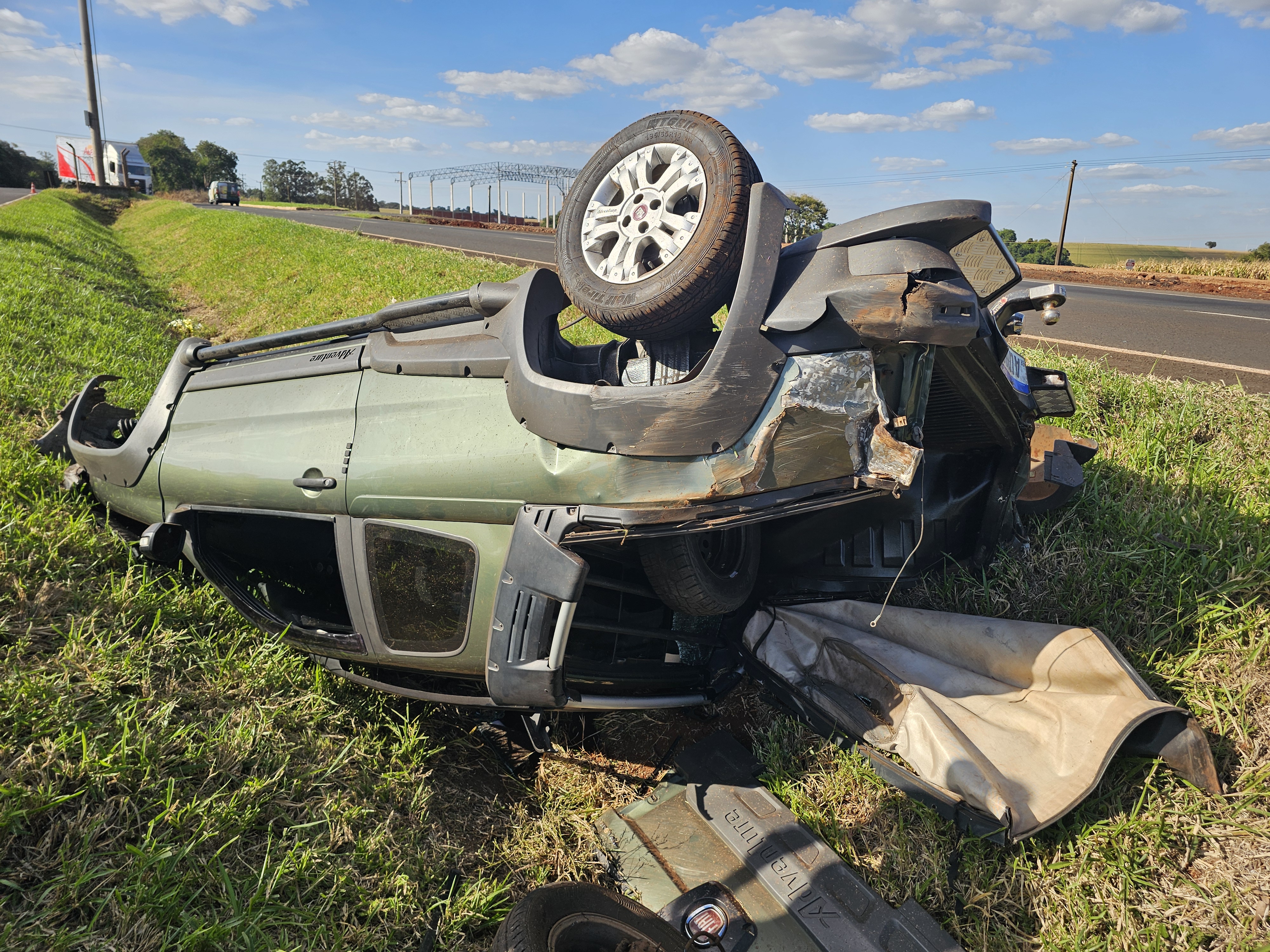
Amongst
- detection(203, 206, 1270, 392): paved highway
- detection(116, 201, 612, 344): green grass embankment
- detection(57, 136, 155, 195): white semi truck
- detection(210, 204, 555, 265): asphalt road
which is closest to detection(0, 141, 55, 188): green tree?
detection(57, 136, 155, 195): white semi truck

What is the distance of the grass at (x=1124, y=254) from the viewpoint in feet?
55.9

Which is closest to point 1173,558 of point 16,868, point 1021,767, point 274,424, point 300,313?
point 1021,767

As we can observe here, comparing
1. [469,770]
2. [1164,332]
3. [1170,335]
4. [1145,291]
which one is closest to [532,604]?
[469,770]

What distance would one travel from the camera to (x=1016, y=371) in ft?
8.75

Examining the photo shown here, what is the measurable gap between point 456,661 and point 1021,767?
1801mm

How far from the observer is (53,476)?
12.3 feet

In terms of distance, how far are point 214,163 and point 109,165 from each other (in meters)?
32.0

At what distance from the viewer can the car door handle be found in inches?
103

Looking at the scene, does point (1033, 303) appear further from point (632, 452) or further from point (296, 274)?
point (296, 274)

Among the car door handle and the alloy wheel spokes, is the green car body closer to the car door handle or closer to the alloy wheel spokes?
the car door handle

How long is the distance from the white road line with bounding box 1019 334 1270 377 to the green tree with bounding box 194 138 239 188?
255 ft

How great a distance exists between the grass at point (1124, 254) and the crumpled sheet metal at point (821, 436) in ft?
56.4

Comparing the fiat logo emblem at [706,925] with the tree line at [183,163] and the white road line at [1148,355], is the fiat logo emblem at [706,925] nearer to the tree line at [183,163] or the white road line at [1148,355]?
the white road line at [1148,355]

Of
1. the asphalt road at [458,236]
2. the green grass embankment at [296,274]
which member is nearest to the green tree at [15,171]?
the asphalt road at [458,236]
